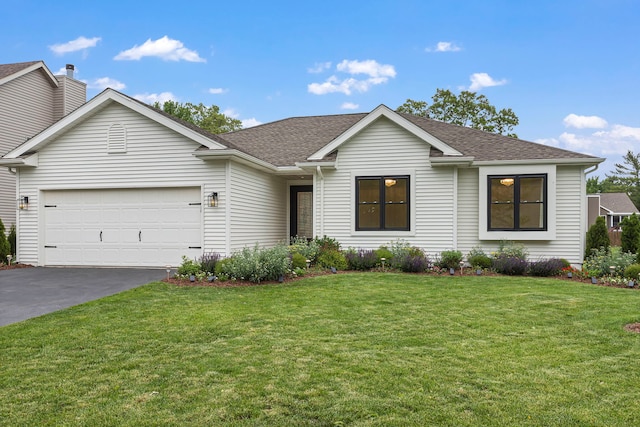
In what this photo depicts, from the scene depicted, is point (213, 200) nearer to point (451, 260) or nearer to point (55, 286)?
point (55, 286)

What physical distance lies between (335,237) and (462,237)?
364cm

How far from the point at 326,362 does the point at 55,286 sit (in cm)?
737

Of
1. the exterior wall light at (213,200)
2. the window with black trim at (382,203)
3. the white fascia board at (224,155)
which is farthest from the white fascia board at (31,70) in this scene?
the window with black trim at (382,203)

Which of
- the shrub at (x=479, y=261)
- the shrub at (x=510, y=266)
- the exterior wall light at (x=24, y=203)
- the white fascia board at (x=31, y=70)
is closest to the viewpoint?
the shrub at (x=510, y=266)

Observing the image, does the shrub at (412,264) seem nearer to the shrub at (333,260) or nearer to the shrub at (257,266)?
the shrub at (333,260)

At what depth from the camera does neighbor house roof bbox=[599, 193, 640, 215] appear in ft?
138

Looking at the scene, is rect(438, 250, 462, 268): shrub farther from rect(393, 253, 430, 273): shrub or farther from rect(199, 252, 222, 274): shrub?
rect(199, 252, 222, 274): shrub

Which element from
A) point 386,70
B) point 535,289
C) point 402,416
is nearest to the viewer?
point 402,416

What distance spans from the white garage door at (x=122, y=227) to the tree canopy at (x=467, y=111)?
2457 cm

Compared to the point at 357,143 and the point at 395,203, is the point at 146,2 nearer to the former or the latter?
the point at 357,143

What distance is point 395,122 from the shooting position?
42.0ft

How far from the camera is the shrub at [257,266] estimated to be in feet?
31.4

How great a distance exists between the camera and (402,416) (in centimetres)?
332

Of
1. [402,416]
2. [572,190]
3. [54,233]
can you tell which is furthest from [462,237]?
[54,233]
